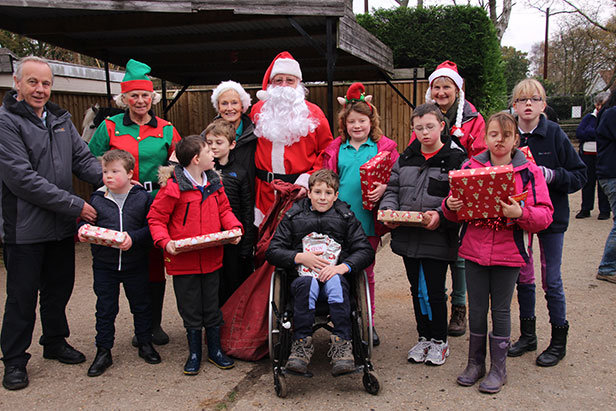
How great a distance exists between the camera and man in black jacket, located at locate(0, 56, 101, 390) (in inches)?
128

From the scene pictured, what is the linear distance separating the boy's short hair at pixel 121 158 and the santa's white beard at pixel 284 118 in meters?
1.06

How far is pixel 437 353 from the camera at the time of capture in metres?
3.52

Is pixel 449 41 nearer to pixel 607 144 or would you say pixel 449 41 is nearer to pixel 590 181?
pixel 590 181

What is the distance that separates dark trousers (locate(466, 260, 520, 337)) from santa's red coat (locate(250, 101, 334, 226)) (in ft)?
5.12

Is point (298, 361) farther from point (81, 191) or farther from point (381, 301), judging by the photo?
point (81, 191)

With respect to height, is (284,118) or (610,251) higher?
(284,118)

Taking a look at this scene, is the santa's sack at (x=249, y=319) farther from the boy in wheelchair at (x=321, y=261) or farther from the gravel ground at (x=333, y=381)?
the boy in wheelchair at (x=321, y=261)

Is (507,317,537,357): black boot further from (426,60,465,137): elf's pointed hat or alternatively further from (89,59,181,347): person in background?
(89,59,181,347): person in background

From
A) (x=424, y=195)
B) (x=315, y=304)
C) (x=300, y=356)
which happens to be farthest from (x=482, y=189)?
(x=300, y=356)

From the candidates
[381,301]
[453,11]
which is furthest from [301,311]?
[453,11]

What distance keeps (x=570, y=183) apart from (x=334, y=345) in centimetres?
194

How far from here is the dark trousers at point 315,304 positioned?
312 centimetres

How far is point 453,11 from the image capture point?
1074 centimetres

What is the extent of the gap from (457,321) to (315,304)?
5.04ft
